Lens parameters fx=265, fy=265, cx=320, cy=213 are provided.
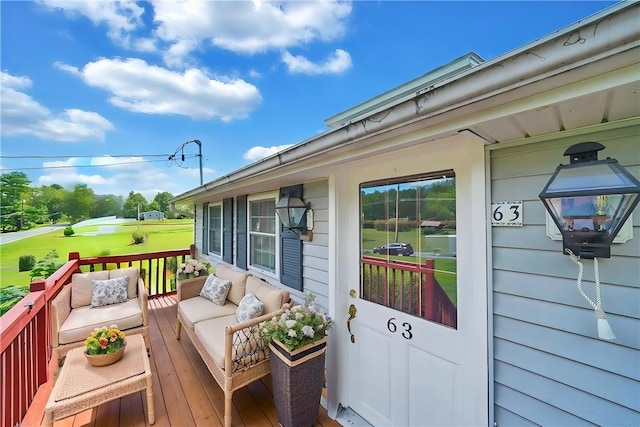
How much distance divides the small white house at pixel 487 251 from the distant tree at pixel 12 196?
7.67m

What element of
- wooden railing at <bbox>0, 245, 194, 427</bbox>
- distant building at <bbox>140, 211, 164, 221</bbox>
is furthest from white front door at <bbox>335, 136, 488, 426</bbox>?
distant building at <bbox>140, 211, 164, 221</bbox>

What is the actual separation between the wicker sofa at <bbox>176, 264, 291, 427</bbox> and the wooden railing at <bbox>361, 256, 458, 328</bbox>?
0.94 m

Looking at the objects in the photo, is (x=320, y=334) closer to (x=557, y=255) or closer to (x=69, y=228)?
(x=557, y=255)

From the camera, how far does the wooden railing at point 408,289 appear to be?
165cm

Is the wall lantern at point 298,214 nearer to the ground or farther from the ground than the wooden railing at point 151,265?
farther from the ground

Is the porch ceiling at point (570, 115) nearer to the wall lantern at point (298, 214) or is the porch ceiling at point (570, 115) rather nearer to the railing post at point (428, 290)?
the railing post at point (428, 290)

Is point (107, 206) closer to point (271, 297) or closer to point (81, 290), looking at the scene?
point (81, 290)

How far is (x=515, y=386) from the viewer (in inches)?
51.0

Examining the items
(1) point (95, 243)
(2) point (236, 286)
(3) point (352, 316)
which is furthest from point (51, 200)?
(3) point (352, 316)

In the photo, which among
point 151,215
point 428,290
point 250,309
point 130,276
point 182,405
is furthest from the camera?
point 151,215

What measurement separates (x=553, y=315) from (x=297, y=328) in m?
1.55

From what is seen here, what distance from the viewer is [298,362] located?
6.59 feet

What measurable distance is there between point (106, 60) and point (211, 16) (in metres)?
4.17

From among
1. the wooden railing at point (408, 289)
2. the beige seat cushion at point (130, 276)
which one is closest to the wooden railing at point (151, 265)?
the beige seat cushion at point (130, 276)
